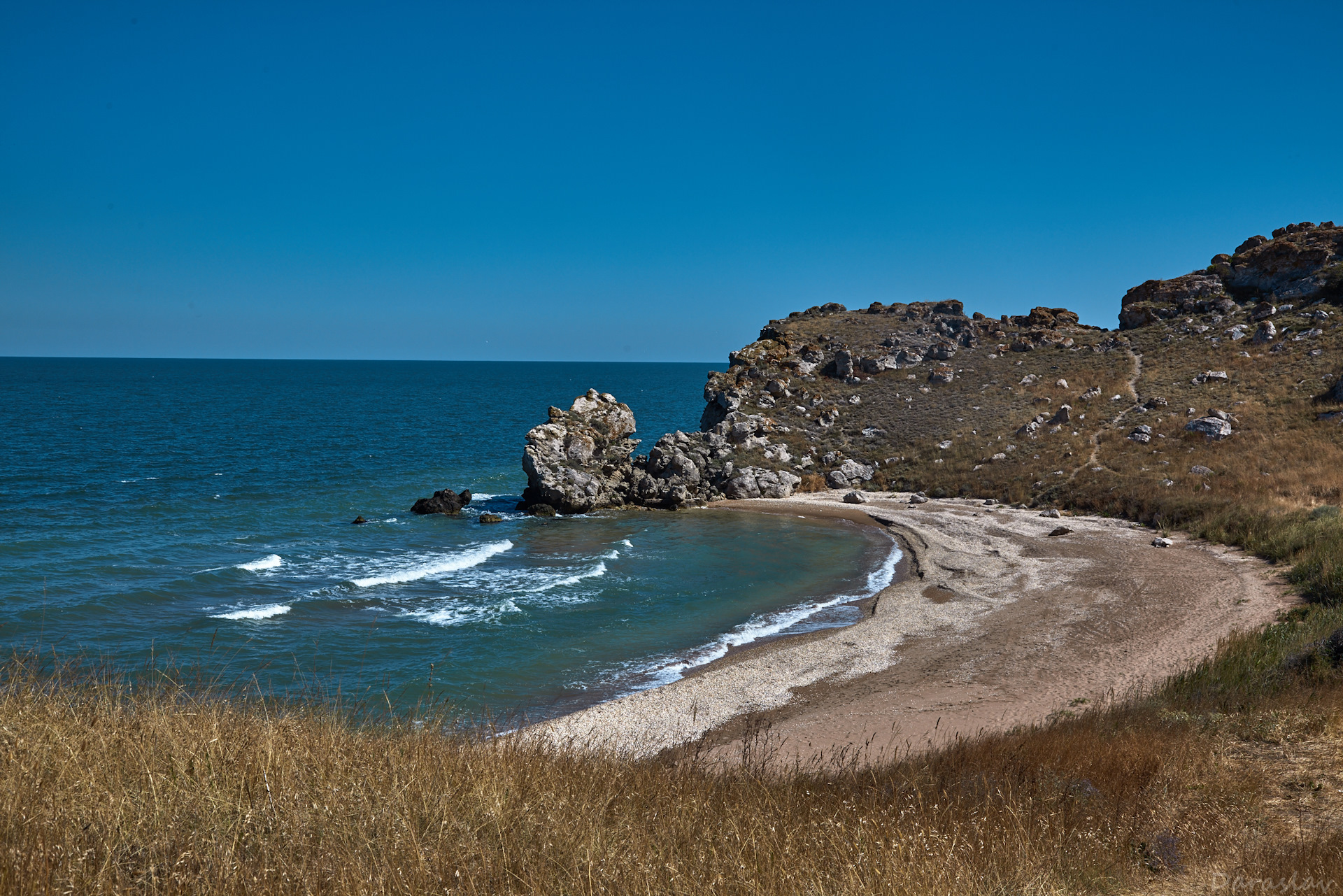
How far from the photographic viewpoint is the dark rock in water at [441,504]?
40281 millimetres

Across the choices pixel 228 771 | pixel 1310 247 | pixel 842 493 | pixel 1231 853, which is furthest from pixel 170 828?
pixel 1310 247

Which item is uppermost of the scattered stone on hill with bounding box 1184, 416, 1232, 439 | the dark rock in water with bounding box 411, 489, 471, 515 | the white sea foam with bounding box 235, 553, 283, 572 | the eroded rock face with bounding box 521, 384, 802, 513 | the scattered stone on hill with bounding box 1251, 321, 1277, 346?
the scattered stone on hill with bounding box 1251, 321, 1277, 346

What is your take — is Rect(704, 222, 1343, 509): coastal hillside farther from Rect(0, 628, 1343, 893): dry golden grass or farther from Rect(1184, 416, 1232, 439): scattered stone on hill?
Rect(0, 628, 1343, 893): dry golden grass

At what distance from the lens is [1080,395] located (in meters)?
49.0

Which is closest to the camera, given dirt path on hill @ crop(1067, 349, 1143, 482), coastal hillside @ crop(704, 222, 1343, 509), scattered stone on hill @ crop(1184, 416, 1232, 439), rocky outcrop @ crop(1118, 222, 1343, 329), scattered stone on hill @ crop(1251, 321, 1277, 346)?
coastal hillside @ crop(704, 222, 1343, 509)

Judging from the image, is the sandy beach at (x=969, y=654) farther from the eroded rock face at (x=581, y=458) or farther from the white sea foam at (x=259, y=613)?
the eroded rock face at (x=581, y=458)

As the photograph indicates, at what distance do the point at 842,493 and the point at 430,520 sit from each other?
76.7 feet

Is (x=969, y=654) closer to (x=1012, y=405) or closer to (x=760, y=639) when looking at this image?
(x=760, y=639)

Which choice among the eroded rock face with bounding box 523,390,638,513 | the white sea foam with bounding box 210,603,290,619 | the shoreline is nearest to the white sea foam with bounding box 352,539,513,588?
the white sea foam with bounding box 210,603,290,619

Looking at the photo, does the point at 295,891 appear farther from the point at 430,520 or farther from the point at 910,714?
the point at 430,520

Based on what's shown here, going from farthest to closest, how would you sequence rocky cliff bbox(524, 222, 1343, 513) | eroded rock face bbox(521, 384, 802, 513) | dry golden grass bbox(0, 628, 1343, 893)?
eroded rock face bbox(521, 384, 802, 513) < rocky cliff bbox(524, 222, 1343, 513) < dry golden grass bbox(0, 628, 1343, 893)

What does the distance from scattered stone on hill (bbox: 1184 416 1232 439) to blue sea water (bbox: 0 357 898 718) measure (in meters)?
18.1

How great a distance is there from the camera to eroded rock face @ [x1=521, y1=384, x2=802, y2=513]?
137 ft

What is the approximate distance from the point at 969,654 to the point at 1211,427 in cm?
2757
